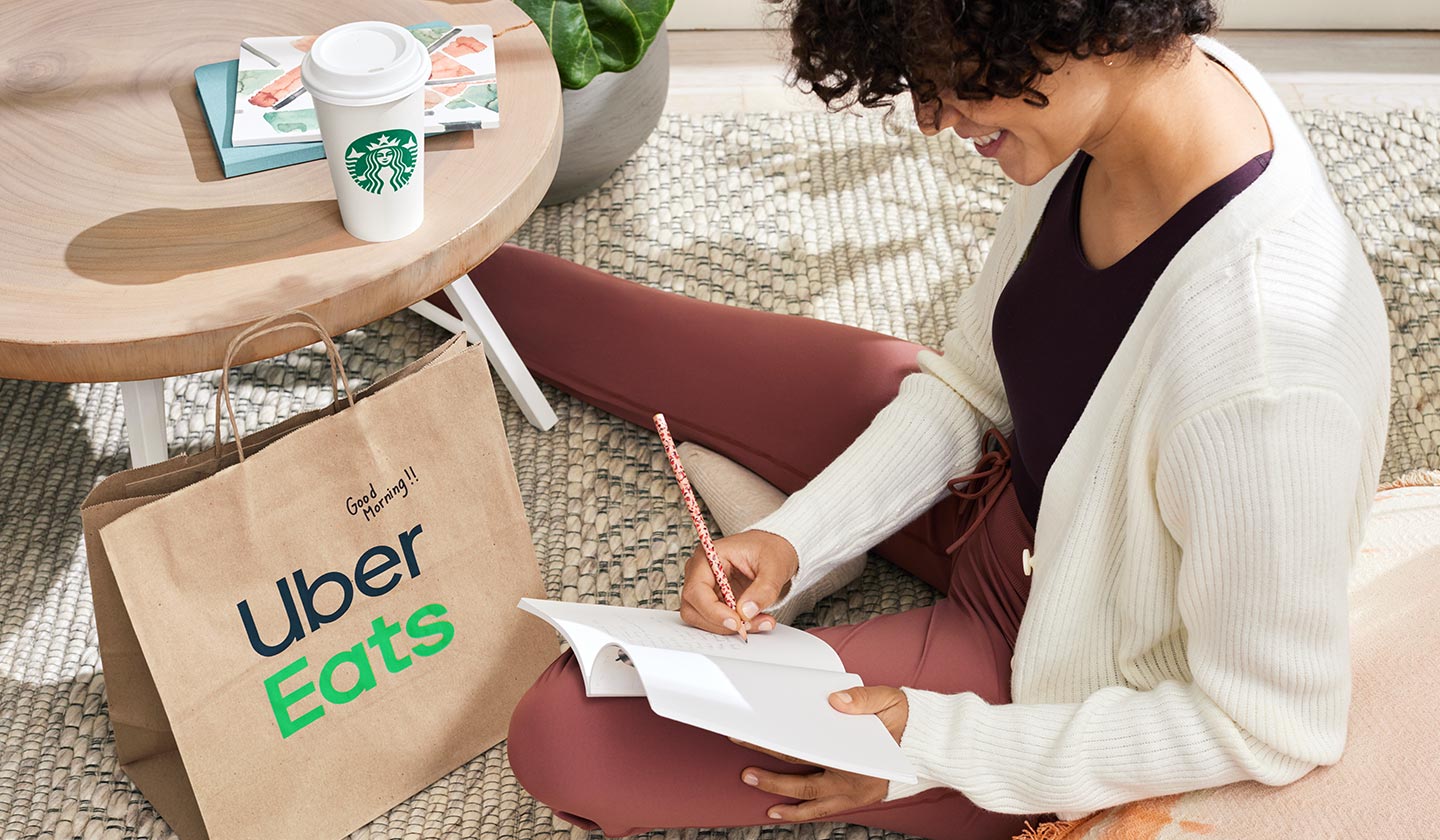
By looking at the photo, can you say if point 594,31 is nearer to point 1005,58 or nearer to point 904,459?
point 904,459

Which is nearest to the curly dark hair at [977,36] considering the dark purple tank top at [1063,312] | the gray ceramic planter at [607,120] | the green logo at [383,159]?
the dark purple tank top at [1063,312]

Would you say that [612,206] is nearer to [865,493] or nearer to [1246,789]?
[865,493]

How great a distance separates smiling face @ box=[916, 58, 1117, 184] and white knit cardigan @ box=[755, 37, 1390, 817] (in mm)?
108

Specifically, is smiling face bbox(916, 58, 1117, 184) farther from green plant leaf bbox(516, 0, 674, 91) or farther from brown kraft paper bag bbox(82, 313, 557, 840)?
green plant leaf bbox(516, 0, 674, 91)

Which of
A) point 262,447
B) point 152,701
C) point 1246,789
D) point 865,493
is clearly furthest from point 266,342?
point 1246,789

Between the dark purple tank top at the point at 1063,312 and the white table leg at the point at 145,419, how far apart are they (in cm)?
81

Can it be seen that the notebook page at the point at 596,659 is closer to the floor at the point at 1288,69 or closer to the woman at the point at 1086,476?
the woman at the point at 1086,476

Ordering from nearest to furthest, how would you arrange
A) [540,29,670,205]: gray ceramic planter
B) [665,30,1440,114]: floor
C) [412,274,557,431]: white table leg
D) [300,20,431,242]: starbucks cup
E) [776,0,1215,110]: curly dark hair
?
[776,0,1215,110]: curly dark hair, [300,20,431,242]: starbucks cup, [412,274,557,431]: white table leg, [540,29,670,205]: gray ceramic planter, [665,30,1440,114]: floor

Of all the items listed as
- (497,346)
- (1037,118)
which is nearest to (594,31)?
(497,346)

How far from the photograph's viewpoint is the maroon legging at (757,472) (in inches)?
41.1

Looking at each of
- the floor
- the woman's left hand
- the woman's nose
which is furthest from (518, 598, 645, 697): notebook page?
the floor

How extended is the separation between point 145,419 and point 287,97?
347 mm

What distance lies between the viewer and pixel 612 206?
1.92 m

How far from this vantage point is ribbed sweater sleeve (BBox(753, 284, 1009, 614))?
1.15m
